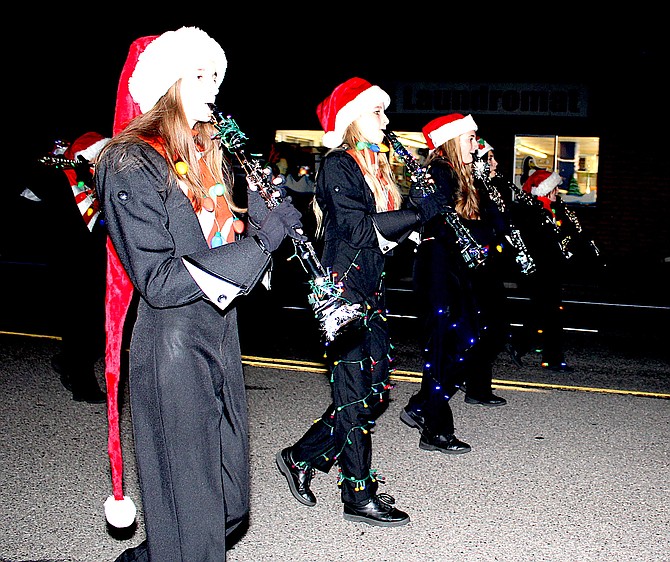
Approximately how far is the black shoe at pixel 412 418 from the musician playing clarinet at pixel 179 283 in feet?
10.1

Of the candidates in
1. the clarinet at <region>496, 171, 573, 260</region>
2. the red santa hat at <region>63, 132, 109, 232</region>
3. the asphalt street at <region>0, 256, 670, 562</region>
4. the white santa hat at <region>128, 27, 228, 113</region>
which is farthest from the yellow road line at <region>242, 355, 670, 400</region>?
the white santa hat at <region>128, 27, 228, 113</region>

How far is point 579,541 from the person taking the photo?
4.46 metres

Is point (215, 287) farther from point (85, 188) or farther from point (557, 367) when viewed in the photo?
point (557, 367)

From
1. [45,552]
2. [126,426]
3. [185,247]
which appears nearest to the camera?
[185,247]

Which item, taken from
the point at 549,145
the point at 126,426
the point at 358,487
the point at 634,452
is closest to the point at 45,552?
the point at 358,487

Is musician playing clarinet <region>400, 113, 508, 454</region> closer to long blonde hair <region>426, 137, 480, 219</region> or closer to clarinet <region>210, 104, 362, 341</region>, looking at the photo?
long blonde hair <region>426, 137, 480, 219</region>

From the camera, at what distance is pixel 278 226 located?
9.72 ft

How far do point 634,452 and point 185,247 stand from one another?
13.3 feet

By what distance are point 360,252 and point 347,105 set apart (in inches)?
31.5

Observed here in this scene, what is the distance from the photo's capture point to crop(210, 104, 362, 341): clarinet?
124 inches

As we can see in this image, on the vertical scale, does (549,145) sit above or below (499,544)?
above

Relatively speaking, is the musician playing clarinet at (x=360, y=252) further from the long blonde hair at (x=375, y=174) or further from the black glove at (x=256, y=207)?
the black glove at (x=256, y=207)

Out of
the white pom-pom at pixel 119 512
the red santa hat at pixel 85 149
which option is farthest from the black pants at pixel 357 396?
the red santa hat at pixel 85 149

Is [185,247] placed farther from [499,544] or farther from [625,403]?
[625,403]
